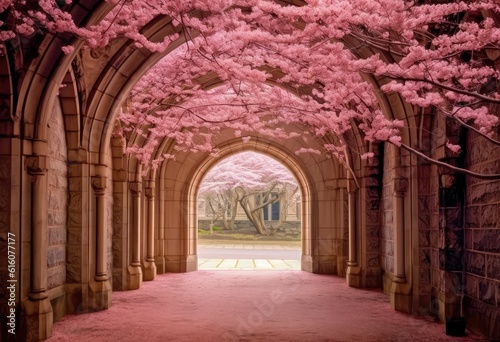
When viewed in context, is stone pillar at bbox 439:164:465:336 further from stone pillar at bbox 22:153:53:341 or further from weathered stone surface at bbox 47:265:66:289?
weathered stone surface at bbox 47:265:66:289

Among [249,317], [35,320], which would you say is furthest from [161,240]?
[35,320]

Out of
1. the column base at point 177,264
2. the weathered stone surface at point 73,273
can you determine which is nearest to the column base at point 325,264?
the column base at point 177,264

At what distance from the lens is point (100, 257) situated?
8.12m

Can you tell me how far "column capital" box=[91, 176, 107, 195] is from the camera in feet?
26.4

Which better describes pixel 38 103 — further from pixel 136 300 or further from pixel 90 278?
pixel 136 300

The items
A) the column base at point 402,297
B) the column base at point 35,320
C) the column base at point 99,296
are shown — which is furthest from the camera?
the column base at point 99,296

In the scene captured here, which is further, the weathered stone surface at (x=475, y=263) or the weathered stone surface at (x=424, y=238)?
the weathered stone surface at (x=424, y=238)

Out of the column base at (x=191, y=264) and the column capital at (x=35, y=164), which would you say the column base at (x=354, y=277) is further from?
the column capital at (x=35, y=164)

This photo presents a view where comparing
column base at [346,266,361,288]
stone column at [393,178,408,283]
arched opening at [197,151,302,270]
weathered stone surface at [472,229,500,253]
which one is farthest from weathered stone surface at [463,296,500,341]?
arched opening at [197,151,302,270]

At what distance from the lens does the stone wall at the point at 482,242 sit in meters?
5.55

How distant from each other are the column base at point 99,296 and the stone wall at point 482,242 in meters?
4.71

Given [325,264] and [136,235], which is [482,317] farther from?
[325,264]

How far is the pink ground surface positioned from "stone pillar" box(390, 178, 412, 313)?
194 mm

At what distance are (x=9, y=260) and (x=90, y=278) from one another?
2.21 metres
